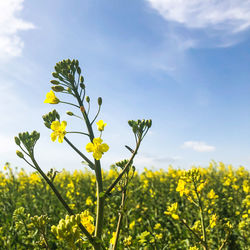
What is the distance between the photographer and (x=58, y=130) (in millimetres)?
1696

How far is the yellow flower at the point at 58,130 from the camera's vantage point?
5.46 feet

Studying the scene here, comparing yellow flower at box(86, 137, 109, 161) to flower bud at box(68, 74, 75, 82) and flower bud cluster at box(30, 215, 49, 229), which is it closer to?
flower bud at box(68, 74, 75, 82)

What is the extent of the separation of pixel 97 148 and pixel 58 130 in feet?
A: 1.14

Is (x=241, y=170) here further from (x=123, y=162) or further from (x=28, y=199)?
(x=123, y=162)

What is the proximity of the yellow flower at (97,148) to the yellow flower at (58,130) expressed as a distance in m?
0.24

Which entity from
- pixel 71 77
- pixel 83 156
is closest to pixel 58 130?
pixel 83 156

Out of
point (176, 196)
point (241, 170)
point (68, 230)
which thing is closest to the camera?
point (68, 230)

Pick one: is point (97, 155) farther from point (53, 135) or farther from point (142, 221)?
point (142, 221)

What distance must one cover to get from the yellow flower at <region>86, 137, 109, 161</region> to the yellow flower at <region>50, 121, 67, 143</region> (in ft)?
0.77

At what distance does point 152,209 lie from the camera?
22.7 feet

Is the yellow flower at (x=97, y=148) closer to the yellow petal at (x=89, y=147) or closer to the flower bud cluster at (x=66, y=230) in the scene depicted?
the yellow petal at (x=89, y=147)

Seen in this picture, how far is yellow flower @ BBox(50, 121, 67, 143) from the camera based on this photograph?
65.6 inches

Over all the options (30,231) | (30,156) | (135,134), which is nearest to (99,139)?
(135,134)

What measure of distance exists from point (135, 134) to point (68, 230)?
2.78ft
